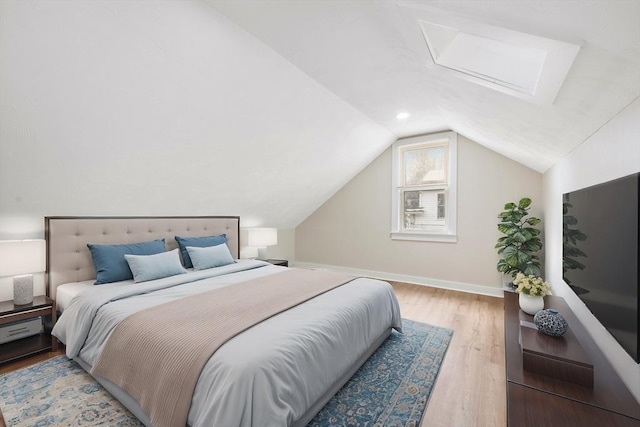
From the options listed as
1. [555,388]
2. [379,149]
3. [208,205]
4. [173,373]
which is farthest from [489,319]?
[208,205]

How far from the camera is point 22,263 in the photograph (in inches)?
92.4

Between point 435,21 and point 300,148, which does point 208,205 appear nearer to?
point 300,148

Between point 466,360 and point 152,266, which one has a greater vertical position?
point 152,266

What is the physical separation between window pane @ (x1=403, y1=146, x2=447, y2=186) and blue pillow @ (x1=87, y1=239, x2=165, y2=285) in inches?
159

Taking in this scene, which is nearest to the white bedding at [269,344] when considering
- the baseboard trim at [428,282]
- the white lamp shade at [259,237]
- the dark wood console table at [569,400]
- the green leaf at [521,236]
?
the dark wood console table at [569,400]

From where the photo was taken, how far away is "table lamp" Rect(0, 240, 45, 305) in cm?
Answer: 227

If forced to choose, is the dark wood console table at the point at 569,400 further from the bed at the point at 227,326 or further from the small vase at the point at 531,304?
the bed at the point at 227,326

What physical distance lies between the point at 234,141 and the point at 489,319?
3440mm

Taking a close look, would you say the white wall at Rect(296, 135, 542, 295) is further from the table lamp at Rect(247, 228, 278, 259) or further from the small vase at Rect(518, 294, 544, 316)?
the small vase at Rect(518, 294, 544, 316)

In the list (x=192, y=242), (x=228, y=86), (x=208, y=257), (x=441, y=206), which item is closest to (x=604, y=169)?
(x=228, y=86)

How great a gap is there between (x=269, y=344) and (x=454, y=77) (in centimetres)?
200

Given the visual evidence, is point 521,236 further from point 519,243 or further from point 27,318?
point 27,318

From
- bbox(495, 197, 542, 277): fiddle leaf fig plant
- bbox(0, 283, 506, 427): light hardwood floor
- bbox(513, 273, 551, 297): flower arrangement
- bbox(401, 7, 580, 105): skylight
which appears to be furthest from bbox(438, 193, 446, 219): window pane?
bbox(401, 7, 580, 105): skylight

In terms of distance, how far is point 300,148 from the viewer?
3682 millimetres
